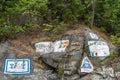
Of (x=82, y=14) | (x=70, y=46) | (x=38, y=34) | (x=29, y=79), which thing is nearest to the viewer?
(x=29, y=79)

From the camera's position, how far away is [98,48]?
635cm

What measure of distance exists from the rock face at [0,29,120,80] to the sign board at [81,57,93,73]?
0.03m

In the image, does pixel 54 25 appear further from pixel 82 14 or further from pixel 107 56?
pixel 107 56

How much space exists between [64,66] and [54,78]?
1.17 ft

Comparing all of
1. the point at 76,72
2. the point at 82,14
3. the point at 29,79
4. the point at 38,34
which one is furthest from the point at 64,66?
the point at 82,14

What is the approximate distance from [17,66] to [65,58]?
44.2 inches

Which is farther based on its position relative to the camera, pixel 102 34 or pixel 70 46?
pixel 102 34

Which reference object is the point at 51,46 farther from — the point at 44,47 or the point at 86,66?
the point at 86,66

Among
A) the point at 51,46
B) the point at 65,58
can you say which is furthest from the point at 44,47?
the point at 65,58

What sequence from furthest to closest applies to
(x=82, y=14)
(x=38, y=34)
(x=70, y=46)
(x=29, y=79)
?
(x=82, y=14), (x=38, y=34), (x=70, y=46), (x=29, y=79)

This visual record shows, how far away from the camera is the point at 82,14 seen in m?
7.50

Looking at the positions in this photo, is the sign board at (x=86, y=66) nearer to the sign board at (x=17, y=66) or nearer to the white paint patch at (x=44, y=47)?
the white paint patch at (x=44, y=47)

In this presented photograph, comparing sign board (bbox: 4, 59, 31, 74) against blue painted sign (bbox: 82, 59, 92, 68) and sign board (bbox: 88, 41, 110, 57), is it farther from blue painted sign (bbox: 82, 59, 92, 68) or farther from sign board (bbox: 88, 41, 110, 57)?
sign board (bbox: 88, 41, 110, 57)

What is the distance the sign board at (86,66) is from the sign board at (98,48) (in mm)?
226
